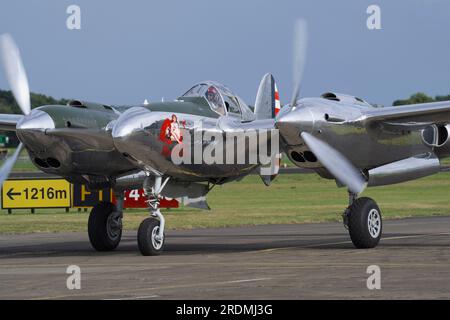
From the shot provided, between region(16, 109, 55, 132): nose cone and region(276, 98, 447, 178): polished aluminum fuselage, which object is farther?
region(16, 109, 55, 132): nose cone

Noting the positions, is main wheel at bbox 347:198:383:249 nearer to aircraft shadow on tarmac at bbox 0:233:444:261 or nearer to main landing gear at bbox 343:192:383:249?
main landing gear at bbox 343:192:383:249

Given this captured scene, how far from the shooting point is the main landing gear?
22.7 meters

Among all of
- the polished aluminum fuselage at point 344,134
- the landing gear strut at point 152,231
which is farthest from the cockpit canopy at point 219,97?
the landing gear strut at point 152,231

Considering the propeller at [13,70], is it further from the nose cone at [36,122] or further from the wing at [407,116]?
the wing at [407,116]

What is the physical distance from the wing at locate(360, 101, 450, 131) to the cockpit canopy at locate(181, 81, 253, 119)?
11.4ft

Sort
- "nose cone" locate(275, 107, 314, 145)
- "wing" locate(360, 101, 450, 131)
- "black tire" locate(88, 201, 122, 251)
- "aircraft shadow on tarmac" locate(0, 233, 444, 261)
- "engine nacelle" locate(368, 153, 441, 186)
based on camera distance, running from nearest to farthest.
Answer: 1. "nose cone" locate(275, 107, 314, 145)
2. "wing" locate(360, 101, 450, 131)
3. "aircraft shadow on tarmac" locate(0, 233, 444, 261)
4. "engine nacelle" locate(368, 153, 441, 186)
5. "black tire" locate(88, 201, 122, 251)

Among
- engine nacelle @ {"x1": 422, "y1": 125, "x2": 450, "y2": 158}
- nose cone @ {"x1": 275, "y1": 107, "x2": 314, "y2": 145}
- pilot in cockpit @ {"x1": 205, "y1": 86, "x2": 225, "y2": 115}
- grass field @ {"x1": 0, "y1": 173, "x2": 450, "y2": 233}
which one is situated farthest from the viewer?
grass field @ {"x1": 0, "y1": 173, "x2": 450, "y2": 233}

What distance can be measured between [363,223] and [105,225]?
274 inches

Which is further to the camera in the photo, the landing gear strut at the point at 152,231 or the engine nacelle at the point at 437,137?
the engine nacelle at the point at 437,137

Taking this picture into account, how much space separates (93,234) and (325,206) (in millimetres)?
25523

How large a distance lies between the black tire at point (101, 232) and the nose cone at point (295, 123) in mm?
6182

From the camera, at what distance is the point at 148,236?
→ 71.5 ft

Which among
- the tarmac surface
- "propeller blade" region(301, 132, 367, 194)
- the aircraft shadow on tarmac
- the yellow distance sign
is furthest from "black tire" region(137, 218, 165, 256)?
the yellow distance sign

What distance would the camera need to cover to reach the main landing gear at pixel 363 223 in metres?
22.7
